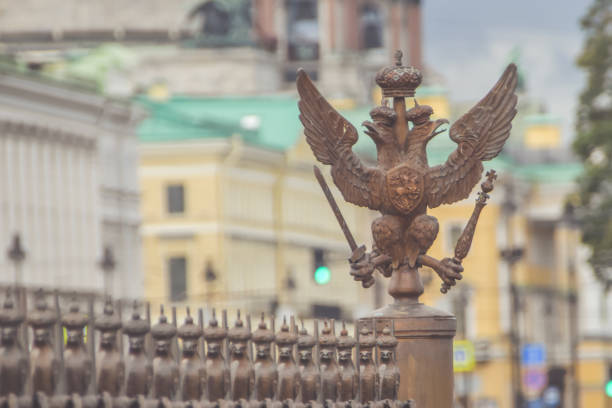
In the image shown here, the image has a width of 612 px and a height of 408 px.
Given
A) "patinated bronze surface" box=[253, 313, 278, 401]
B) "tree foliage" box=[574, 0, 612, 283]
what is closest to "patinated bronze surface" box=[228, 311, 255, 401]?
"patinated bronze surface" box=[253, 313, 278, 401]

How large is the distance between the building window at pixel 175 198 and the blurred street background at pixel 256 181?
70 millimetres

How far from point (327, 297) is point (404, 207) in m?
90.4

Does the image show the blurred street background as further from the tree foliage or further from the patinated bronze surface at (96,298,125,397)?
the patinated bronze surface at (96,298,125,397)

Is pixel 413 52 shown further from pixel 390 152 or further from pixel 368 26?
pixel 390 152

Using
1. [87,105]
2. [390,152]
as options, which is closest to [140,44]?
[87,105]

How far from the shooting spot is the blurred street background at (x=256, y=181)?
74.8 metres

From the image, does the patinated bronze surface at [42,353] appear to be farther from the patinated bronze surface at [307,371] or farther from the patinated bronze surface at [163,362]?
the patinated bronze surface at [307,371]

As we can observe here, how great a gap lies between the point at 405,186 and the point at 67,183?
220 feet

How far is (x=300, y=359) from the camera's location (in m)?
13.7

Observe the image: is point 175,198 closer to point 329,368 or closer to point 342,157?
point 342,157

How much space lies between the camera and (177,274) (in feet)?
311

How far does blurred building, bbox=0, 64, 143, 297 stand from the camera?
251ft

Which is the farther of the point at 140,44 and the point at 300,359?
the point at 140,44

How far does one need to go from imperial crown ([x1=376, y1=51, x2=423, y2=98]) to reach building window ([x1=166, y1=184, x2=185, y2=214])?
8100 centimetres
